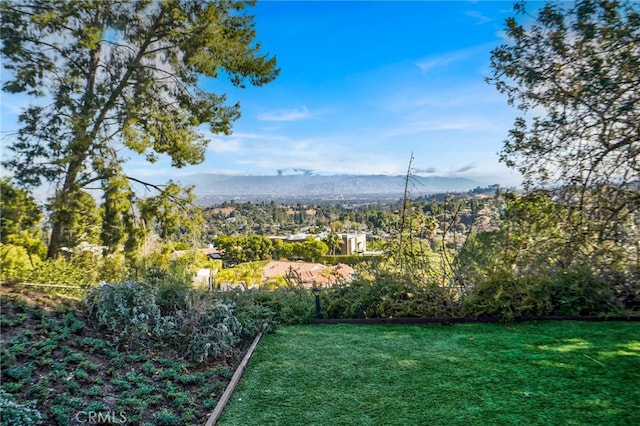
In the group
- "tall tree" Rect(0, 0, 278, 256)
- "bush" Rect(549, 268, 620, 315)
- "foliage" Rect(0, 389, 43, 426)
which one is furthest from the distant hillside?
"foliage" Rect(0, 389, 43, 426)

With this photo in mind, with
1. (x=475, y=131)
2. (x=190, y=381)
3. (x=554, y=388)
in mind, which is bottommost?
(x=190, y=381)

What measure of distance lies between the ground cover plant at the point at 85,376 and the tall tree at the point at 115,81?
14.1 feet

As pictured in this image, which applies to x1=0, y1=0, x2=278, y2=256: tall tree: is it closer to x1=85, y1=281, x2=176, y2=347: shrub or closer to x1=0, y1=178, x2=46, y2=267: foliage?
x1=0, y1=178, x2=46, y2=267: foliage

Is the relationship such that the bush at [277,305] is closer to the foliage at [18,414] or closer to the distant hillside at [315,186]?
the distant hillside at [315,186]

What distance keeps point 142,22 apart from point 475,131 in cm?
740

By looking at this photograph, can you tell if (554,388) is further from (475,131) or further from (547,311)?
(475,131)

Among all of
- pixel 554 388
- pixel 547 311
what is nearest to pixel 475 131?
pixel 547 311

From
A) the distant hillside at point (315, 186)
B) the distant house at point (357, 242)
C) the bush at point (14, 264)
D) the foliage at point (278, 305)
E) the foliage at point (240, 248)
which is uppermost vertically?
the distant hillside at point (315, 186)

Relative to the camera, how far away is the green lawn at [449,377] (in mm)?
2209

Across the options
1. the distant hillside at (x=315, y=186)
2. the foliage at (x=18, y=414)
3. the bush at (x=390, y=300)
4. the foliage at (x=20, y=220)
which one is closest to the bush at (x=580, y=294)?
the bush at (x=390, y=300)

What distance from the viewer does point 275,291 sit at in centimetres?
449

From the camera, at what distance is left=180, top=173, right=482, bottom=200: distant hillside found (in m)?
4.97
